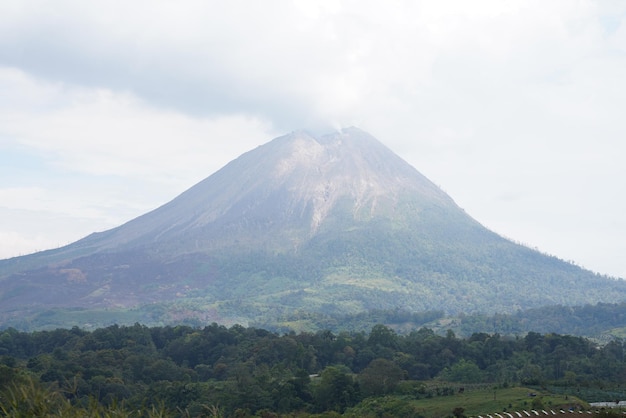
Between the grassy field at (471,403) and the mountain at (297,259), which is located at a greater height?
the mountain at (297,259)

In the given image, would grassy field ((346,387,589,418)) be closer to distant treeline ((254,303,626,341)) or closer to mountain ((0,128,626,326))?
distant treeline ((254,303,626,341))

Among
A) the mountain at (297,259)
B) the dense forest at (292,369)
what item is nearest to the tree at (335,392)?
the dense forest at (292,369)

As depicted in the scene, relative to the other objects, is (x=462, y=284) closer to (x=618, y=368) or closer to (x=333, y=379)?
(x=618, y=368)

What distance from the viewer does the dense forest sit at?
42.3 m

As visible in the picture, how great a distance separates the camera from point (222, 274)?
13188 centimetres

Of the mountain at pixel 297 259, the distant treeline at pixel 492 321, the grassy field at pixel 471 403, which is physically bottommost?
the grassy field at pixel 471 403

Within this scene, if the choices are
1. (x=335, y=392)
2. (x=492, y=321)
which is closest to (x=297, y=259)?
(x=492, y=321)

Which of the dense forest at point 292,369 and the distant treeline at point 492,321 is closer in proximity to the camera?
the dense forest at point 292,369

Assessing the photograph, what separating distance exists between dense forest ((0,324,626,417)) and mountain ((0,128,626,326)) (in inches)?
1520

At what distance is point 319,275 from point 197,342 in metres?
65.6

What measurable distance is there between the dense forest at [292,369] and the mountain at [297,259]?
1520 inches

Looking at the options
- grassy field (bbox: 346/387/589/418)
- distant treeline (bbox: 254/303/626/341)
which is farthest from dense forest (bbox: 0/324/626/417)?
distant treeline (bbox: 254/303/626/341)

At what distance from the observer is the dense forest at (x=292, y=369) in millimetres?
42281

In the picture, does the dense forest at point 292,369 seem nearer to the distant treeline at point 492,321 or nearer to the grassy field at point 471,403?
the grassy field at point 471,403
